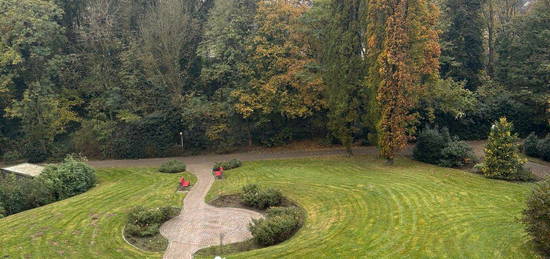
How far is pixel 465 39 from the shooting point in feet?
110

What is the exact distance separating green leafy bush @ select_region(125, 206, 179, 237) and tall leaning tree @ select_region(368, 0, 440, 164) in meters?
12.6

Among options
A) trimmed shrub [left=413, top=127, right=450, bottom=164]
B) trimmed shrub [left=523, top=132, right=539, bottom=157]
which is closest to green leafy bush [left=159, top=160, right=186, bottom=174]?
trimmed shrub [left=413, top=127, right=450, bottom=164]

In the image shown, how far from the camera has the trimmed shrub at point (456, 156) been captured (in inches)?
893

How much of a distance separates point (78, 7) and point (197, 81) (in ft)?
41.4

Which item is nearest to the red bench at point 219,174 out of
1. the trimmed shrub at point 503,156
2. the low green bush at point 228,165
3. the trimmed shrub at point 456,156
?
the low green bush at point 228,165

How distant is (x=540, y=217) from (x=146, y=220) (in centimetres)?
1356

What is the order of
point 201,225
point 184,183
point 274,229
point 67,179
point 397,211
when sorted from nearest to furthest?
point 274,229 → point 397,211 → point 201,225 → point 67,179 → point 184,183

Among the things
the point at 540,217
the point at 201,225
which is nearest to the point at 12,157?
the point at 201,225

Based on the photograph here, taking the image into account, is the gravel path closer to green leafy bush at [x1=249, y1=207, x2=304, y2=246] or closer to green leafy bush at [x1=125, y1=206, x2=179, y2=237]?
green leafy bush at [x1=125, y1=206, x2=179, y2=237]

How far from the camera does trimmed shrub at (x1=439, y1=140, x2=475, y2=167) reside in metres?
22.7

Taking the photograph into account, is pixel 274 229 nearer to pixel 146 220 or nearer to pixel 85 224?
pixel 146 220

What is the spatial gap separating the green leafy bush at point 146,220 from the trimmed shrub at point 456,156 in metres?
15.6

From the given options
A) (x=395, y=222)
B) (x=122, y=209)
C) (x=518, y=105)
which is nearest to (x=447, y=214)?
(x=395, y=222)

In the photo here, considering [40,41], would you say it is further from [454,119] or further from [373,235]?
[454,119]
